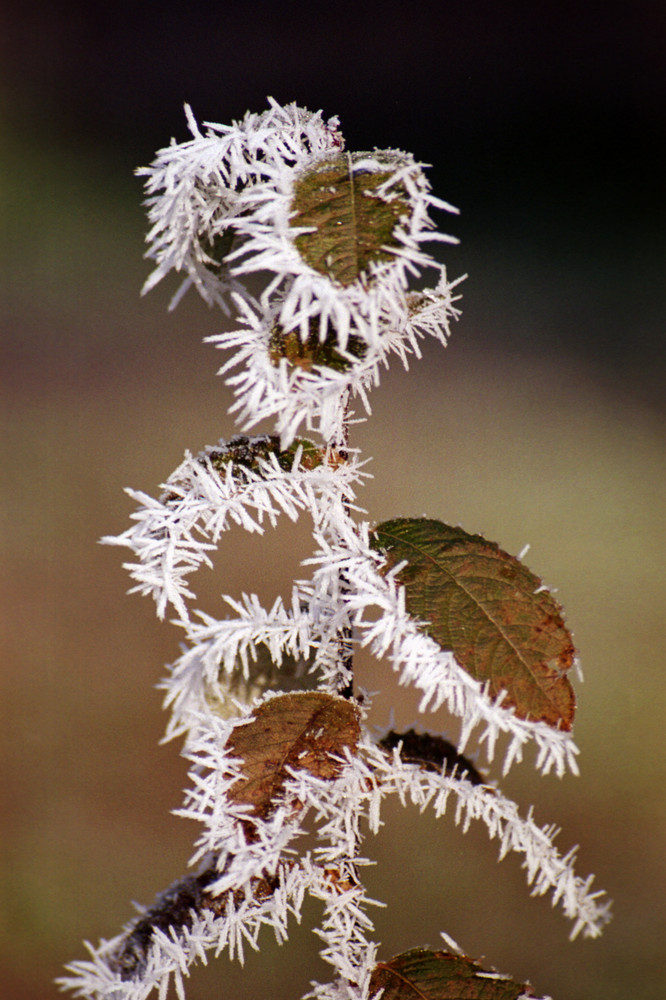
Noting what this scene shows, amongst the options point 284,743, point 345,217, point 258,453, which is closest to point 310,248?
point 345,217

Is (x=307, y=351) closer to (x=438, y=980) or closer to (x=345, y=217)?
(x=345, y=217)

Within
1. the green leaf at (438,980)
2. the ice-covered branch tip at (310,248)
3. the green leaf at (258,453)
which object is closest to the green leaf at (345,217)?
the ice-covered branch tip at (310,248)

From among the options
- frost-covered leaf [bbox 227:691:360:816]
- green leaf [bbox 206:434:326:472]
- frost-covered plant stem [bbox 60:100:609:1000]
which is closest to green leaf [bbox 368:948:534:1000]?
frost-covered plant stem [bbox 60:100:609:1000]

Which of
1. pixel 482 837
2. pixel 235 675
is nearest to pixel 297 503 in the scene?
pixel 235 675

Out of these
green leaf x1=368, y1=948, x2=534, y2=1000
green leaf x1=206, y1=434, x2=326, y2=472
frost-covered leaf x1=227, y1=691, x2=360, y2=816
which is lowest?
green leaf x1=368, y1=948, x2=534, y2=1000

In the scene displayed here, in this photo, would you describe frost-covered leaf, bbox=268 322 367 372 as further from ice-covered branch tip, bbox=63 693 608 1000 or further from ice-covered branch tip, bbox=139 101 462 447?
ice-covered branch tip, bbox=63 693 608 1000

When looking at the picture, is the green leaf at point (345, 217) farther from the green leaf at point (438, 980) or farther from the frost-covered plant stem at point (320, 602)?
the green leaf at point (438, 980)
